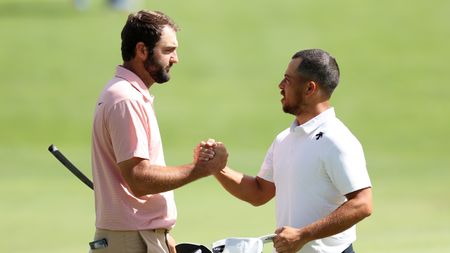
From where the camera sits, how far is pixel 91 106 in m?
21.9

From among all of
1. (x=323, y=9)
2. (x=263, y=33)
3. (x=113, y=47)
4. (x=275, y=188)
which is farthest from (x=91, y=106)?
(x=275, y=188)

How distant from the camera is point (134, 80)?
19.5ft

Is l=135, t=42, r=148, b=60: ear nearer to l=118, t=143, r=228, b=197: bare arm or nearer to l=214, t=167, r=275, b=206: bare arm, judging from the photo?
l=118, t=143, r=228, b=197: bare arm

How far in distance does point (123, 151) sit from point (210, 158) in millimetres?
432

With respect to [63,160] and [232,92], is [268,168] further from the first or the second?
[232,92]

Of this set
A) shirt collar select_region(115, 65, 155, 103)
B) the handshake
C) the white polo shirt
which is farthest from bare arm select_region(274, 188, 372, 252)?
shirt collar select_region(115, 65, 155, 103)

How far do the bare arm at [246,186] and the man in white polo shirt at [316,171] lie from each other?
0.83 feet

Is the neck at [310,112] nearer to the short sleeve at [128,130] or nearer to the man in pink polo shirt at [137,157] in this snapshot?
the man in pink polo shirt at [137,157]

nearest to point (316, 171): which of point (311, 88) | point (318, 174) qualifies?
point (318, 174)

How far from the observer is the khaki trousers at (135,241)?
594 cm

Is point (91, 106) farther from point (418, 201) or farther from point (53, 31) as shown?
point (418, 201)

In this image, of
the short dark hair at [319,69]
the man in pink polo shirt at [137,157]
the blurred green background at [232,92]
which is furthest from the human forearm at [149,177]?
the blurred green background at [232,92]

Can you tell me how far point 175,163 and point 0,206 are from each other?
12.5ft

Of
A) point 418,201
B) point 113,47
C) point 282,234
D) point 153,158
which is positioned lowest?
point 282,234
